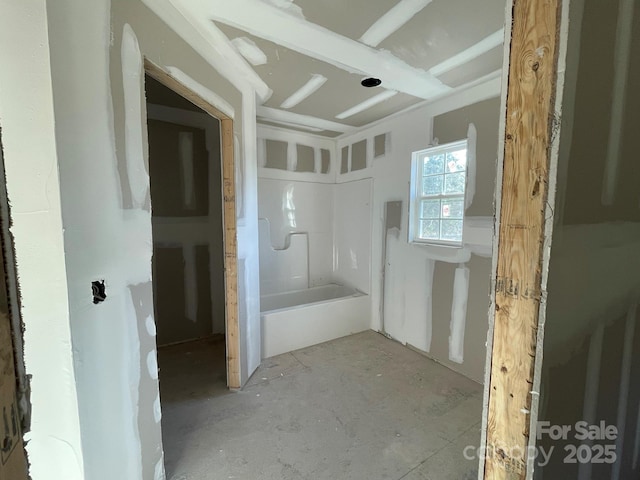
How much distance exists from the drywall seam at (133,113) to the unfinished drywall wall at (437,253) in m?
2.48

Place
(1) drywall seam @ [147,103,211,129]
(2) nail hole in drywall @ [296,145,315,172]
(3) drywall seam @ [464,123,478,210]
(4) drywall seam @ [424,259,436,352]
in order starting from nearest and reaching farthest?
(3) drywall seam @ [464,123,478,210], (4) drywall seam @ [424,259,436,352], (1) drywall seam @ [147,103,211,129], (2) nail hole in drywall @ [296,145,315,172]

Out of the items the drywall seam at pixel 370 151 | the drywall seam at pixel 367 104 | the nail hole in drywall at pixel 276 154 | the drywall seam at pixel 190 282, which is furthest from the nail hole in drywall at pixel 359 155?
the drywall seam at pixel 190 282

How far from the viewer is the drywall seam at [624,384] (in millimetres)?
1265

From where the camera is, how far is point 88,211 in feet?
3.60

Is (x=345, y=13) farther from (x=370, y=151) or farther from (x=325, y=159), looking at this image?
(x=325, y=159)

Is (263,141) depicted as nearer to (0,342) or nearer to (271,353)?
(271,353)

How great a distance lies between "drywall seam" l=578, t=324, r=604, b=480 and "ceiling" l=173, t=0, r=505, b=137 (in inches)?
66.5

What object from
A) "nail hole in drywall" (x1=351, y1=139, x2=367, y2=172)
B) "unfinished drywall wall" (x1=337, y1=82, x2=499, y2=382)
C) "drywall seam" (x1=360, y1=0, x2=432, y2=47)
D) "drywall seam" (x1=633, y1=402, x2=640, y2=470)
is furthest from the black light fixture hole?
"drywall seam" (x1=633, y1=402, x2=640, y2=470)

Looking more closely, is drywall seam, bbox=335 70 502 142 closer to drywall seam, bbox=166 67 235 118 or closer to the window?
the window

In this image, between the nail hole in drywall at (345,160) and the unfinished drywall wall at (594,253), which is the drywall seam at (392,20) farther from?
the nail hole in drywall at (345,160)

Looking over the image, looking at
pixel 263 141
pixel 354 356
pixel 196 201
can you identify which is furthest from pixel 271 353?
pixel 263 141

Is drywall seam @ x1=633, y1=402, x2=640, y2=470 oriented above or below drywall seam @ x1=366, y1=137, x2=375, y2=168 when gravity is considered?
below

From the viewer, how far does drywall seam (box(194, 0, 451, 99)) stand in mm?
1610

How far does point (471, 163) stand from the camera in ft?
8.30
